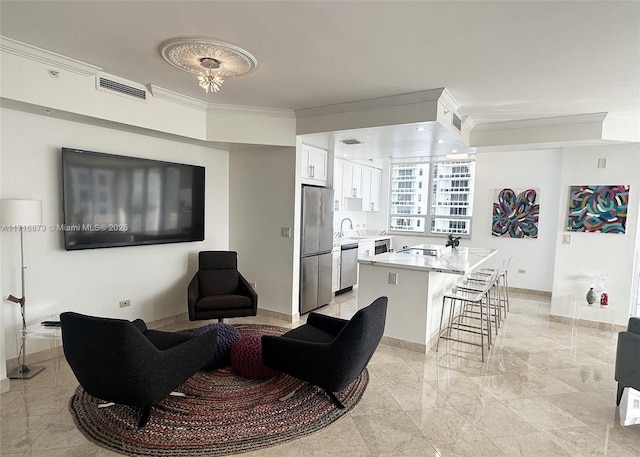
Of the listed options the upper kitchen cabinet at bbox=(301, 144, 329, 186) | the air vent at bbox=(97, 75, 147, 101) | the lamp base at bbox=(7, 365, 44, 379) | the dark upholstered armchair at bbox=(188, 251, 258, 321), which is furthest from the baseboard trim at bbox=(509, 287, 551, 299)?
the lamp base at bbox=(7, 365, 44, 379)

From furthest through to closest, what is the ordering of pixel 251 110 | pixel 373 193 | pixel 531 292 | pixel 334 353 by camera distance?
pixel 373 193, pixel 531 292, pixel 251 110, pixel 334 353

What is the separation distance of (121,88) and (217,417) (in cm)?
311

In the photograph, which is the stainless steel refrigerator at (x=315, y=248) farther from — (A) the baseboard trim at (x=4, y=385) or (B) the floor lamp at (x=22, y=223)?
(A) the baseboard trim at (x=4, y=385)

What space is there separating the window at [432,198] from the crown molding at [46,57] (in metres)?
6.04

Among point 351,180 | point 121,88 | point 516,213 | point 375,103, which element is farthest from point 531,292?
point 121,88

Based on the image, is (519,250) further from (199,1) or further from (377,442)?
(199,1)

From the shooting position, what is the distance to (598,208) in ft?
15.2

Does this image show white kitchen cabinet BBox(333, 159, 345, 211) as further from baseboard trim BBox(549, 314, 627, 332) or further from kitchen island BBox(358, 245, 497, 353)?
baseboard trim BBox(549, 314, 627, 332)

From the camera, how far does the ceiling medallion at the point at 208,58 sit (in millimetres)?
2562

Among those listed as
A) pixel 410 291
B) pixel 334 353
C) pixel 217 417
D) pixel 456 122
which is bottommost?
pixel 217 417

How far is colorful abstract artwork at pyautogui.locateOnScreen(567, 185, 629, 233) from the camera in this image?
4.54 meters

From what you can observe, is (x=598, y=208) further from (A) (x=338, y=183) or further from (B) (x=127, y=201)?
(B) (x=127, y=201)

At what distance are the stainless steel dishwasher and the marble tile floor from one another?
2212 millimetres

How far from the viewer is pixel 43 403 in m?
2.64
